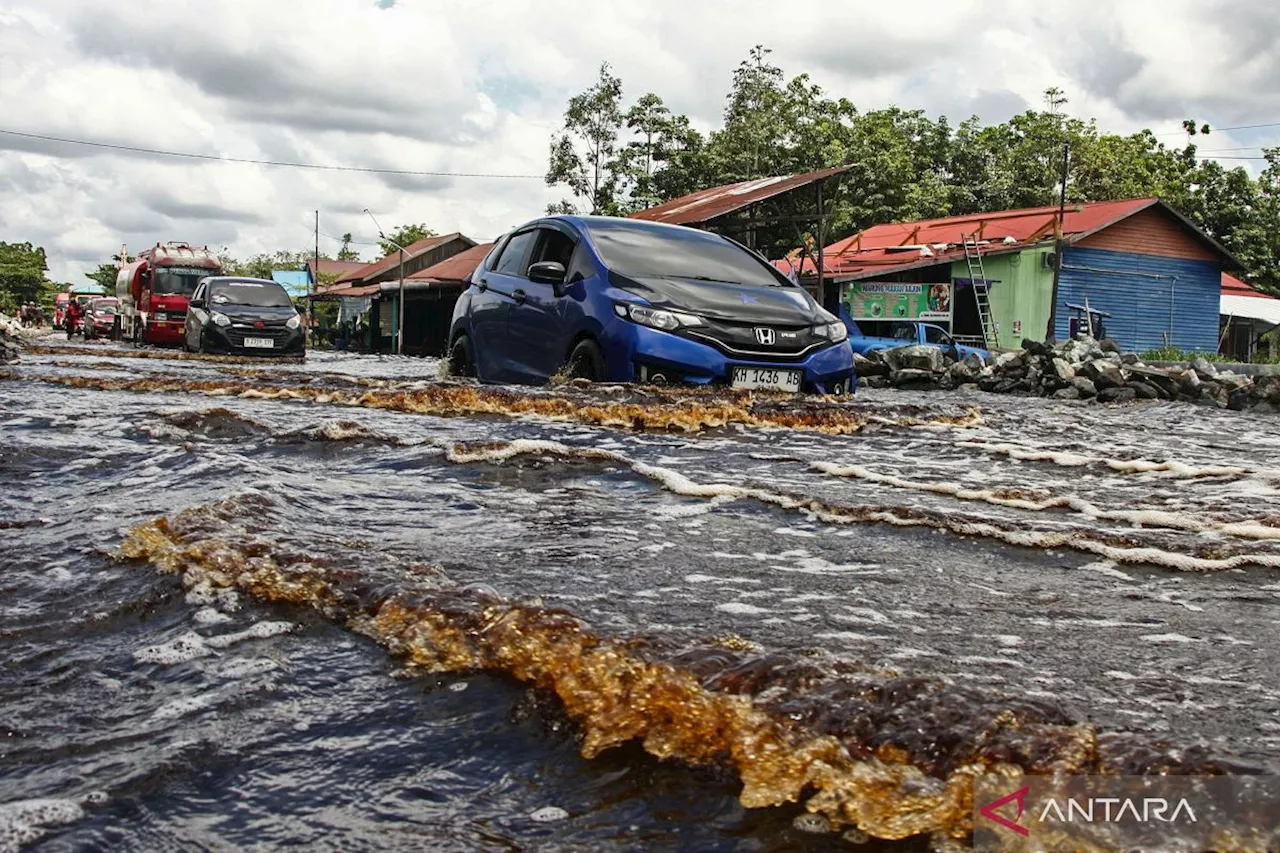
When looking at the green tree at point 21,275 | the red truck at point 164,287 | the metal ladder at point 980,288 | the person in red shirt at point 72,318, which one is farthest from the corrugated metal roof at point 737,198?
the green tree at point 21,275

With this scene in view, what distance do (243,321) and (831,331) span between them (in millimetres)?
13993

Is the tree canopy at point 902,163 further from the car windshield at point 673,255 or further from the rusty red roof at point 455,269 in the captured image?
the car windshield at point 673,255

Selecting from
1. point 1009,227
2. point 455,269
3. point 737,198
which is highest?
point 1009,227

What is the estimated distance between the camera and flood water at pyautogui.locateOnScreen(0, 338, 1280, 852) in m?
1.56

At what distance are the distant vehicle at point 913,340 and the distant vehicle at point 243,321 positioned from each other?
31.4ft

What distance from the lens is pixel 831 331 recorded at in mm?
7539

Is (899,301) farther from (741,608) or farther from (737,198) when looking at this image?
(741,608)

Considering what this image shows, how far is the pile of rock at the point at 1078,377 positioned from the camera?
12289 millimetres

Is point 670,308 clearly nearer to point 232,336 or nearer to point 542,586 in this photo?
point 542,586

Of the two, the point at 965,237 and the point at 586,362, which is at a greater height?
the point at 965,237

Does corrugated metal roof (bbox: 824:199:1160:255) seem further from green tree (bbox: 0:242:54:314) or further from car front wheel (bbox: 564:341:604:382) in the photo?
green tree (bbox: 0:242:54:314)

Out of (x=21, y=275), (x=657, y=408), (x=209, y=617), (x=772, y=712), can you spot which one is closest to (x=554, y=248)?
(x=657, y=408)

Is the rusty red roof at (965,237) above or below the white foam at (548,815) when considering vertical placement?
above

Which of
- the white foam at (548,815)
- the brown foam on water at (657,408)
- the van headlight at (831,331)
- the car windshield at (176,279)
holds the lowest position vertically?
the white foam at (548,815)
